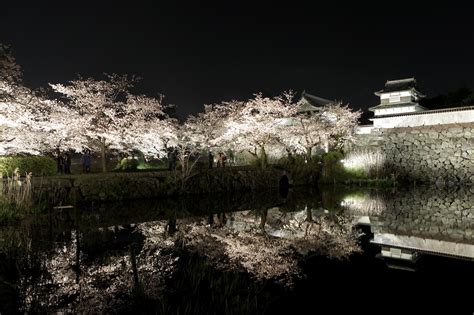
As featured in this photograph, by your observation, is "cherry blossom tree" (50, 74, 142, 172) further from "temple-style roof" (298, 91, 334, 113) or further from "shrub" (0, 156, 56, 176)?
"temple-style roof" (298, 91, 334, 113)

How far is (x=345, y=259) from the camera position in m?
8.13

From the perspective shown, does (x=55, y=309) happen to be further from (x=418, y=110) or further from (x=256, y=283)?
(x=418, y=110)

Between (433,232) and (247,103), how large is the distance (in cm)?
2075

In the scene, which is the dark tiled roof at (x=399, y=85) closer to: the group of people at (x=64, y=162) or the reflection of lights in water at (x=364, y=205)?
the reflection of lights in water at (x=364, y=205)

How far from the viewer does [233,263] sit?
7.63 metres

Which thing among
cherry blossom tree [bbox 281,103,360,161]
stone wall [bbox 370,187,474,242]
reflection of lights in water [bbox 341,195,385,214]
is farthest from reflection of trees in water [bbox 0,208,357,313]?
cherry blossom tree [bbox 281,103,360,161]

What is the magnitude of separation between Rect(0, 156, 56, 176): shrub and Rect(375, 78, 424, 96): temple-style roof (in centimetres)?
3074

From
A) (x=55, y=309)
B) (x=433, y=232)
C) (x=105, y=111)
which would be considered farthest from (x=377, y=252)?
(x=105, y=111)

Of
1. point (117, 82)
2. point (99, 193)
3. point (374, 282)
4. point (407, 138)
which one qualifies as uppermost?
point (117, 82)

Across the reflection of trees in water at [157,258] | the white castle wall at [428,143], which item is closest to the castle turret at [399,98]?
the white castle wall at [428,143]

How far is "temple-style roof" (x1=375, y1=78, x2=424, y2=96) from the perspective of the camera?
35378 mm

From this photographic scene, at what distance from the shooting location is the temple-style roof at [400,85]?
35.4m

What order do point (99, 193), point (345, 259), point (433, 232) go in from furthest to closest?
1. point (99, 193)
2. point (433, 232)
3. point (345, 259)

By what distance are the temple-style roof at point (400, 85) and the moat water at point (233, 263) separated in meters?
24.2
